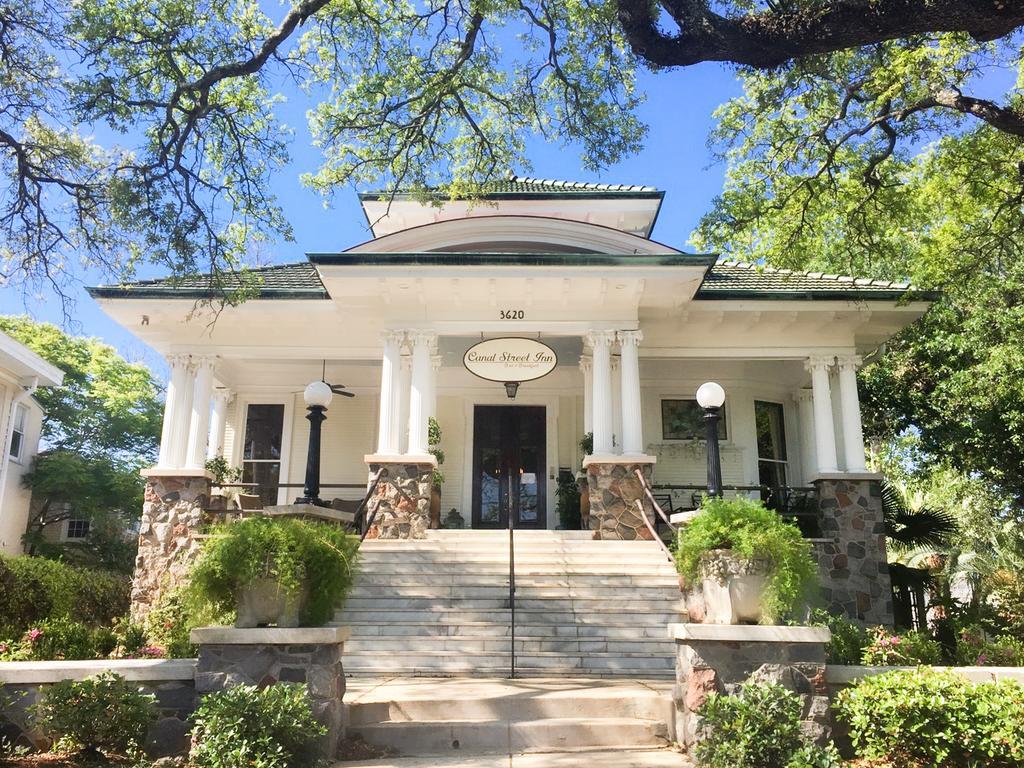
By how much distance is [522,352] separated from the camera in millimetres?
12195

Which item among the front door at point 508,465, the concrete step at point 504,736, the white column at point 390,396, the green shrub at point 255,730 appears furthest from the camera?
the front door at point 508,465

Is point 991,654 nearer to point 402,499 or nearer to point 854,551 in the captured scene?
point 854,551

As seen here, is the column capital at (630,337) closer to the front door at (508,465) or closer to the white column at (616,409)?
the white column at (616,409)

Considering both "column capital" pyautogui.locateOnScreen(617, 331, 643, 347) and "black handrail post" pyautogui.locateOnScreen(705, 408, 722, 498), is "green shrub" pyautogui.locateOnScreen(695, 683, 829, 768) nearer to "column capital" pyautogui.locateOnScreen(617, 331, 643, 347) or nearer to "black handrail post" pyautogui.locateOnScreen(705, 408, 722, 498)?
"black handrail post" pyautogui.locateOnScreen(705, 408, 722, 498)

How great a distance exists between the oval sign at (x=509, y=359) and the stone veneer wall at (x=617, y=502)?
5.55 feet

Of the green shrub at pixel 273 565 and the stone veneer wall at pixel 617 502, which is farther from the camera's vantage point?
the stone veneer wall at pixel 617 502

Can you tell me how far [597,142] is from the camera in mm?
11086

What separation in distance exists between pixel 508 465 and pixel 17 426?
14.0 meters

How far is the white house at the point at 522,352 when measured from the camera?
12.1 m

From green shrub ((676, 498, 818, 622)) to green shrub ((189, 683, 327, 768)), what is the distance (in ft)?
9.46

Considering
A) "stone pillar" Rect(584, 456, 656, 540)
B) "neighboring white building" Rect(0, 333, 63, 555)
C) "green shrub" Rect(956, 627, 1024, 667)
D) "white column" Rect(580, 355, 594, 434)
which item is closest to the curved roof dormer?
"white column" Rect(580, 355, 594, 434)

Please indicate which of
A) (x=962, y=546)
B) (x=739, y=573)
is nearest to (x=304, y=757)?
(x=739, y=573)

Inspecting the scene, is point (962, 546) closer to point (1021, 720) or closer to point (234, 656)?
point (1021, 720)

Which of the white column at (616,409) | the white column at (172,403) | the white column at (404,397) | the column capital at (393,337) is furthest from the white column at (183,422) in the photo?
the white column at (616,409)
